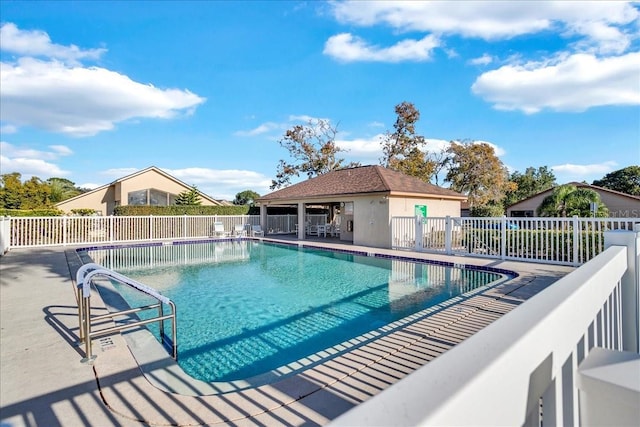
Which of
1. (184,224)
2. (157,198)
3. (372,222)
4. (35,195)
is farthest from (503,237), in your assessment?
(35,195)

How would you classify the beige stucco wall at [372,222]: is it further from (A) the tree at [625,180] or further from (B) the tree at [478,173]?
(A) the tree at [625,180]

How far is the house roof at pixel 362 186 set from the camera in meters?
16.7

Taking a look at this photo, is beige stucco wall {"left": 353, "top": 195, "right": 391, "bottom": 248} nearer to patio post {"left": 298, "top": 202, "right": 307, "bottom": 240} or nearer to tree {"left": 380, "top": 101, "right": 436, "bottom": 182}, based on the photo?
patio post {"left": 298, "top": 202, "right": 307, "bottom": 240}

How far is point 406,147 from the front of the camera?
32.4 m

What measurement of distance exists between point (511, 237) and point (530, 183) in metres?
40.5

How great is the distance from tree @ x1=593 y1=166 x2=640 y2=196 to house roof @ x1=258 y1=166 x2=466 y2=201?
3624 centimetres

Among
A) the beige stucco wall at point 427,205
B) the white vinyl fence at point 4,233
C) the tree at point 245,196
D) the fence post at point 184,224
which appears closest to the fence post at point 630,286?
the beige stucco wall at point 427,205

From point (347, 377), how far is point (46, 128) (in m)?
31.6

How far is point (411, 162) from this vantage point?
31906mm

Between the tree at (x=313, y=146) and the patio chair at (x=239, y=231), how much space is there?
12.3m

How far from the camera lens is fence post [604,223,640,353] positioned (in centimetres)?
235

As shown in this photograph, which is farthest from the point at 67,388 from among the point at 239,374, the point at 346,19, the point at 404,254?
the point at 346,19

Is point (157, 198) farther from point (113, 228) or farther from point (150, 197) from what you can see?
point (113, 228)

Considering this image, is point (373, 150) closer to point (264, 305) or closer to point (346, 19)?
point (346, 19)
